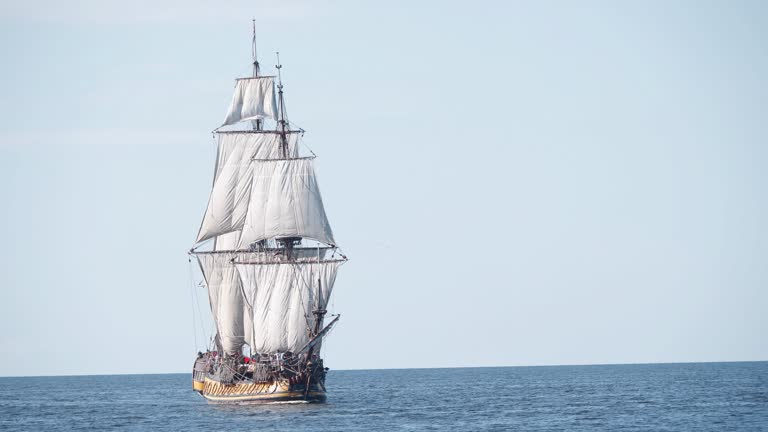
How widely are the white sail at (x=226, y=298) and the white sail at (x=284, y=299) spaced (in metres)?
7.13

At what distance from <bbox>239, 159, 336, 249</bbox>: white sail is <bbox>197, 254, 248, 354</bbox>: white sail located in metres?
10.3

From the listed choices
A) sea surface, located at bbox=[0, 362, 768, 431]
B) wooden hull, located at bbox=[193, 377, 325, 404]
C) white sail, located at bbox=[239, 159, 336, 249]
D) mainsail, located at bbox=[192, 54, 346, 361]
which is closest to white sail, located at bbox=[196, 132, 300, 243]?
mainsail, located at bbox=[192, 54, 346, 361]

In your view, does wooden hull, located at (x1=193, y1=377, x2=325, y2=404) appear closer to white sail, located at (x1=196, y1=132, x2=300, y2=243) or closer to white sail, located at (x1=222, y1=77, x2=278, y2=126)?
white sail, located at (x1=196, y1=132, x2=300, y2=243)

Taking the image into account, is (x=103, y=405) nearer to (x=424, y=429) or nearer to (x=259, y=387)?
(x=259, y=387)

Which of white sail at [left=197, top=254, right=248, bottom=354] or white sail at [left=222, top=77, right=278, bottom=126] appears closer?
white sail at [left=222, top=77, right=278, bottom=126]

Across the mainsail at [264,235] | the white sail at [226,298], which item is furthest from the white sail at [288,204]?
the white sail at [226,298]

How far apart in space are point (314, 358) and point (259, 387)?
5203mm

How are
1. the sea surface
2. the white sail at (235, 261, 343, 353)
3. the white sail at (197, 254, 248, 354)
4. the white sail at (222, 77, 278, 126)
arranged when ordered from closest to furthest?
the sea surface
the white sail at (235, 261, 343, 353)
the white sail at (222, 77, 278, 126)
the white sail at (197, 254, 248, 354)

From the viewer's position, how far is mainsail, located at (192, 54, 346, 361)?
363 feet

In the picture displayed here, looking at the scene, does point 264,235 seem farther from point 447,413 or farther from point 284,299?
point 447,413

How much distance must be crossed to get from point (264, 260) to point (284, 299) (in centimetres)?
478

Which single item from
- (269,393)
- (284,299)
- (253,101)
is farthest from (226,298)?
(269,393)

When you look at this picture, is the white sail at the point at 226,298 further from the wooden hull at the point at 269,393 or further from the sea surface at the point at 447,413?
the wooden hull at the point at 269,393

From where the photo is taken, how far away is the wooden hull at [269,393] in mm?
104375
